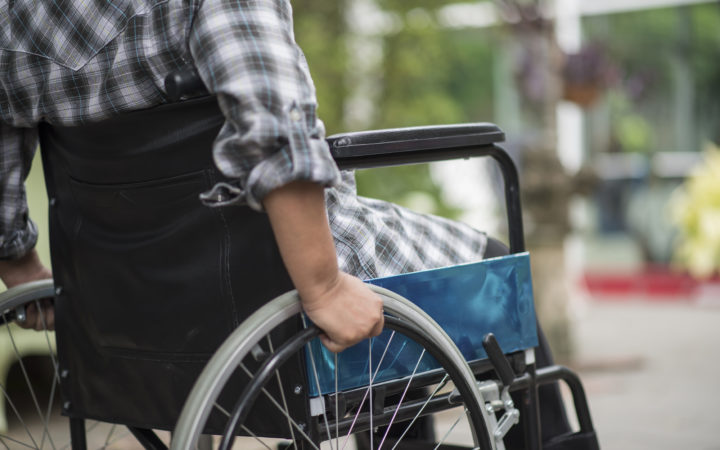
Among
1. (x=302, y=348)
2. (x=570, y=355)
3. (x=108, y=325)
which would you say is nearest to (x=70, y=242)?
(x=108, y=325)

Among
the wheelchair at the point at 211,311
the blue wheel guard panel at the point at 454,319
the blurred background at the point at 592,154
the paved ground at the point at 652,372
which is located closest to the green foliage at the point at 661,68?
the blurred background at the point at 592,154

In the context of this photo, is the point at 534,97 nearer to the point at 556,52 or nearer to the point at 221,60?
the point at 556,52

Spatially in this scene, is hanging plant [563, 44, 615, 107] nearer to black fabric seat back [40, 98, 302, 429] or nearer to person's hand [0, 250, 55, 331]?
person's hand [0, 250, 55, 331]

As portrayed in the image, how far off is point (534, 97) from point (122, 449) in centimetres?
284

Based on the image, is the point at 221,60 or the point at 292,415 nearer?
the point at 221,60

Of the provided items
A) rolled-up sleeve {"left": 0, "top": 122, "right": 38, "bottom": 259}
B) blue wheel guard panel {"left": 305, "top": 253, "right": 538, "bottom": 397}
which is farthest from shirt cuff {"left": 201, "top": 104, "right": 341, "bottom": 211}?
rolled-up sleeve {"left": 0, "top": 122, "right": 38, "bottom": 259}

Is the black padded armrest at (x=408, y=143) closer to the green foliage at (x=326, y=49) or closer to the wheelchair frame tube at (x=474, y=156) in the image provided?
the wheelchair frame tube at (x=474, y=156)

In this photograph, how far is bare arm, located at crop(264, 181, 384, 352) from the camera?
3.70 ft

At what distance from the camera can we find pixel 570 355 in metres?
4.42

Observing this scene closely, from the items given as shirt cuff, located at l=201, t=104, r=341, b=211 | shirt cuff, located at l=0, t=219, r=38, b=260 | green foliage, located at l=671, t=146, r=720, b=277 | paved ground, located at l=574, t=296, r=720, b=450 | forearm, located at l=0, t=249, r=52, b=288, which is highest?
shirt cuff, located at l=201, t=104, r=341, b=211

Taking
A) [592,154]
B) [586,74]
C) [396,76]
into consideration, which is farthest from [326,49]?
[592,154]

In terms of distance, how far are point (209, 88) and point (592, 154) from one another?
6.33m

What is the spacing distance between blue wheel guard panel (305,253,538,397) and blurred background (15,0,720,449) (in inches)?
61.3

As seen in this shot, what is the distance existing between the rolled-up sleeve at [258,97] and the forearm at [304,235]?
3cm
